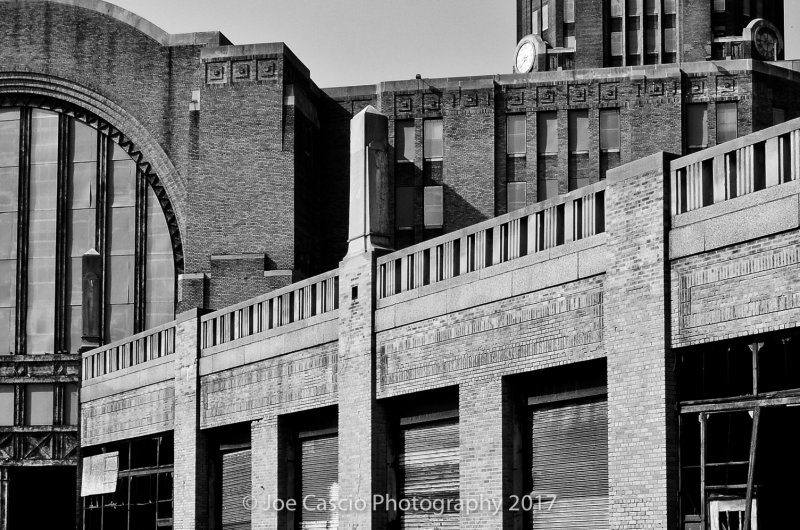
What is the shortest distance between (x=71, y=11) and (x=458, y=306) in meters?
31.2

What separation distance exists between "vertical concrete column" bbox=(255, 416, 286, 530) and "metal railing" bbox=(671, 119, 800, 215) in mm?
13666

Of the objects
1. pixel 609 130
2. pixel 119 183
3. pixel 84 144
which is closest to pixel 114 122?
pixel 84 144

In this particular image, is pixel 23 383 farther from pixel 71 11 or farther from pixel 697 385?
pixel 697 385

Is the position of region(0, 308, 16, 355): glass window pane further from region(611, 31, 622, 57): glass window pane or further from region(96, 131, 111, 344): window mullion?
region(611, 31, 622, 57): glass window pane

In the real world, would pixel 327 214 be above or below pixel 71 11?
below

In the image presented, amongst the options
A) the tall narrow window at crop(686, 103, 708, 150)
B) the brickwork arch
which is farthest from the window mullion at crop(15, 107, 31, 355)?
the tall narrow window at crop(686, 103, 708, 150)

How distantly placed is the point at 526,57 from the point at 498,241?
5694 cm

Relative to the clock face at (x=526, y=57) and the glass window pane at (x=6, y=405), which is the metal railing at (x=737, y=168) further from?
the clock face at (x=526, y=57)

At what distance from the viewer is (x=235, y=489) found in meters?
35.8

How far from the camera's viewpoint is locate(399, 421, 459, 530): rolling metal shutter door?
2766 cm

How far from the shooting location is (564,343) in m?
24.2

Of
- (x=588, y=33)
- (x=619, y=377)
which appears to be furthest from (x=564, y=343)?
(x=588, y=33)

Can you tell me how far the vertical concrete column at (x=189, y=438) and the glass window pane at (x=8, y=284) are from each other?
1772 centimetres

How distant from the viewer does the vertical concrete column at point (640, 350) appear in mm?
21844
